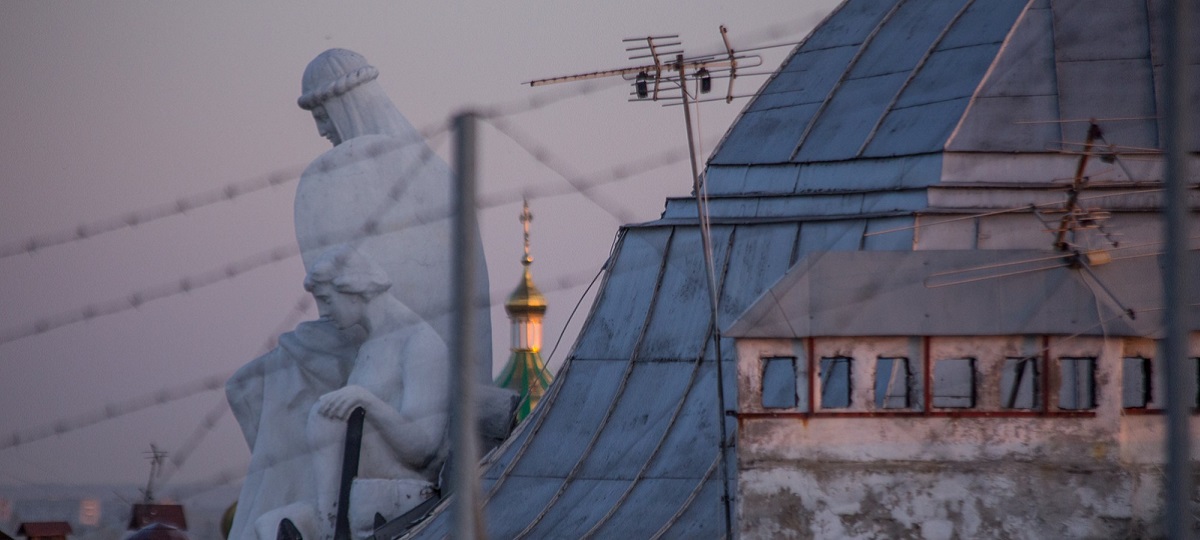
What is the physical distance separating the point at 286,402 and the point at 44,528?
1610 centimetres

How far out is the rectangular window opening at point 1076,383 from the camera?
24.4 m

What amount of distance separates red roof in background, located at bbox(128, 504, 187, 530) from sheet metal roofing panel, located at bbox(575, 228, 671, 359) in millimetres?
14357

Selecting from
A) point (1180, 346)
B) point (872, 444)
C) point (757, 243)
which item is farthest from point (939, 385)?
point (1180, 346)

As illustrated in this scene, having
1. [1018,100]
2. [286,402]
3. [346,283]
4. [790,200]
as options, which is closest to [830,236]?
[790,200]

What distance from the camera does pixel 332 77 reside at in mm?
36156

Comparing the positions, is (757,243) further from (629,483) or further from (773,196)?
(629,483)

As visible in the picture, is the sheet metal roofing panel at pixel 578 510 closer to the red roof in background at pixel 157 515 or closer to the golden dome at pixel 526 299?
the red roof in background at pixel 157 515

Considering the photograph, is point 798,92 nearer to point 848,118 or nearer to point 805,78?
point 805,78

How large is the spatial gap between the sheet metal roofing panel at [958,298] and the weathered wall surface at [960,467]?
18.7 inches

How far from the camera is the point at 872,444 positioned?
24.2m

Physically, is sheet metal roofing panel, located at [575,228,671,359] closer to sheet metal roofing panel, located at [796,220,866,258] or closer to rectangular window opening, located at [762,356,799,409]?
sheet metal roofing panel, located at [796,220,866,258]

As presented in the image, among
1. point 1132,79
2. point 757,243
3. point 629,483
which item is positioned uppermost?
point 1132,79

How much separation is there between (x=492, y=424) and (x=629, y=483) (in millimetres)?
3957

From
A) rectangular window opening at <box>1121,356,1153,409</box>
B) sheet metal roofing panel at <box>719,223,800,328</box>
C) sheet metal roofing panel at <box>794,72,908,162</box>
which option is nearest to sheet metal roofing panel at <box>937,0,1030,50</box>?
sheet metal roofing panel at <box>794,72,908,162</box>
